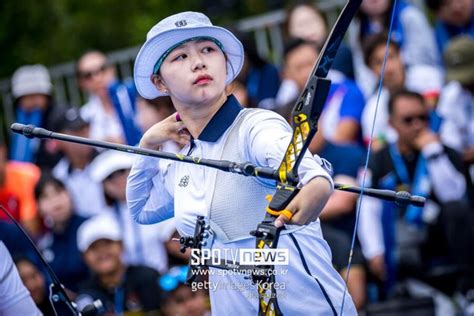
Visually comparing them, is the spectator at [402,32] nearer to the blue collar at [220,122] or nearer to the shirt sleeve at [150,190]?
the shirt sleeve at [150,190]

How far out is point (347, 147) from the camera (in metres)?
8.45

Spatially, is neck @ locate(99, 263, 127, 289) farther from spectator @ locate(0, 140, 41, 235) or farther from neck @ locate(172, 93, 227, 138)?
neck @ locate(172, 93, 227, 138)

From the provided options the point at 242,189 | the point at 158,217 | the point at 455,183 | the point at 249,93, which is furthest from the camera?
the point at 249,93

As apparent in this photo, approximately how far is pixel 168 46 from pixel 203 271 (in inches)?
37.5

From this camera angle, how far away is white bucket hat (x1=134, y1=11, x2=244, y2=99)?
518 cm

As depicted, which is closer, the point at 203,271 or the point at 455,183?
the point at 203,271

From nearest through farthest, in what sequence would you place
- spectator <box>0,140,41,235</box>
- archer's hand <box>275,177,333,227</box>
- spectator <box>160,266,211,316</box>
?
archer's hand <box>275,177,333,227</box> < spectator <box>160,266,211,316</box> < spectator <box>0,140,41,235</box>

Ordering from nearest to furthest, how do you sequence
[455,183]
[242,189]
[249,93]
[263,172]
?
[263,172] → [242,189] → [455,183] → [249,93]

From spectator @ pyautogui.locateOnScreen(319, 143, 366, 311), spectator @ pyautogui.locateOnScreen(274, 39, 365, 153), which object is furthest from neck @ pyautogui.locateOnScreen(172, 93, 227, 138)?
spectator @ pyautogui.locateOnScreen(274, 39, 365, 153)

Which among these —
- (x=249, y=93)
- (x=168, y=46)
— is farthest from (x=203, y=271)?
(x=249, y=93)

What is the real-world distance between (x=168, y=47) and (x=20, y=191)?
5399mm

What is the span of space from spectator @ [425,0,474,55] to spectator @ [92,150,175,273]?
2.66 metres

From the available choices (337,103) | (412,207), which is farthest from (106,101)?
(412,207)

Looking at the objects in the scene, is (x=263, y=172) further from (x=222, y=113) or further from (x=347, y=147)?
(x=347, y=147)
